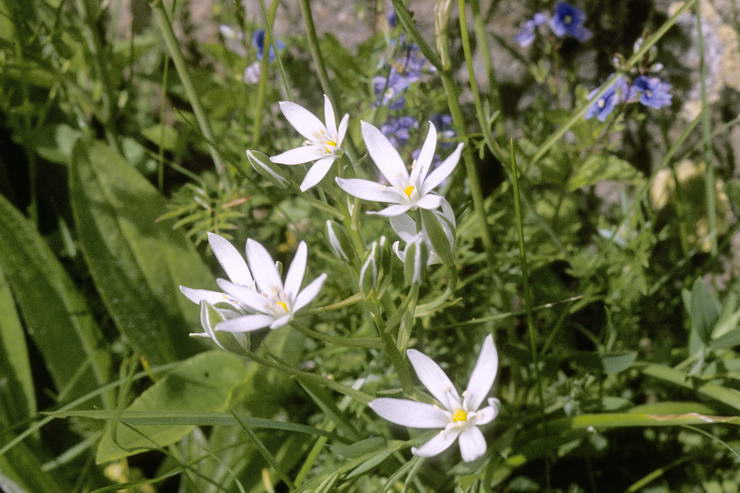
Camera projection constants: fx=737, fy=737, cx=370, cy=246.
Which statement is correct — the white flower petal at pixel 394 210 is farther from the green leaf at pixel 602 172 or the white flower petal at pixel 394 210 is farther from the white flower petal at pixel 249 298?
the green leaf at pixel 602 172

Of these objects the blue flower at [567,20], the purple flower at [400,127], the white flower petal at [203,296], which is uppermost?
the blue flower at [567,20]

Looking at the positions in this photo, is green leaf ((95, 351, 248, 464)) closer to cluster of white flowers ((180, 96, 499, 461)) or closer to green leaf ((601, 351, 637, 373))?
cluster of white flowers ((180, 96, 499, 461))

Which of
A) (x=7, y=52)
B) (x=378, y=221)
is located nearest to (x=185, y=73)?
(x=378, y=221)

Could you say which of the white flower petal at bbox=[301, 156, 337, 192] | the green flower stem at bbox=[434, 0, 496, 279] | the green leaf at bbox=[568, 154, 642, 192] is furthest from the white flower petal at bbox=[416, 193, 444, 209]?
the green leaf at bbox=[568, 154, 642, 192]

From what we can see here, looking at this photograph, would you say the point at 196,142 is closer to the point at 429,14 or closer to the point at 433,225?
the point at 429,14

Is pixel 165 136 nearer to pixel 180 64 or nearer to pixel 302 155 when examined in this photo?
pixel 180 64

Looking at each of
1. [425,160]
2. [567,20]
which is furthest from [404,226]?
[567,20]

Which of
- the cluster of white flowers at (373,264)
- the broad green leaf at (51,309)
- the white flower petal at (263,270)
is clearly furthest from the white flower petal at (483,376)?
the broad green leaf at (51,309)
